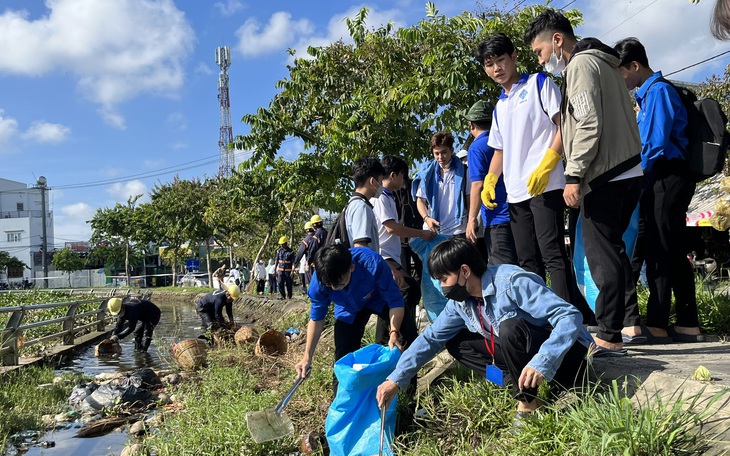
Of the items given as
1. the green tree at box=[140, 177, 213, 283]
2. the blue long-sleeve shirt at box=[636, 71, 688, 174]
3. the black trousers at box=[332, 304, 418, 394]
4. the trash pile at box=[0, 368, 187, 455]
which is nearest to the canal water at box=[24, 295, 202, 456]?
the trash pile at box=[0, 368, 187, 455]

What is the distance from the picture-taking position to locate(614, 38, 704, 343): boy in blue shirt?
3541 millimetres

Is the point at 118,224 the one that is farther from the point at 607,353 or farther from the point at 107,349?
the point at 607,353

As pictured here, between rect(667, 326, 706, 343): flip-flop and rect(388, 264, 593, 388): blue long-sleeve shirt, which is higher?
rect(388, 264, 593, 388): blue long-sleeve shirt

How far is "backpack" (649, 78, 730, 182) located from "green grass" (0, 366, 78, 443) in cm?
514

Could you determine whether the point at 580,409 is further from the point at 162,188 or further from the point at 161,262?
the point at 161,262

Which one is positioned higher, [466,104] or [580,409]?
[466,104]

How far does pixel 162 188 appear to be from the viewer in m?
33.5

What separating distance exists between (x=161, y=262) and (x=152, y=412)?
184ft

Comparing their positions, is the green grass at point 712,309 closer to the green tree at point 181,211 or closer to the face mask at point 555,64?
the face mask at point 555,64

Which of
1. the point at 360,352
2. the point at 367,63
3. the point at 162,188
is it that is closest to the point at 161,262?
the point at 162,188

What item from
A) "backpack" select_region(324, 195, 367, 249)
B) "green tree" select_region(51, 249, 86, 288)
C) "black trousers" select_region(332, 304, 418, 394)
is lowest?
"black trousers" select_region(332, 304, 418, 394)

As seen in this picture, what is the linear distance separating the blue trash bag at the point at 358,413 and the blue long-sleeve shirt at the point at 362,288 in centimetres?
53

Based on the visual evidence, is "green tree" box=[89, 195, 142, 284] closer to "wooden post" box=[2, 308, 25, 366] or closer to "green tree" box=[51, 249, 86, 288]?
"green tree" box=[51, 249, 86, 288]

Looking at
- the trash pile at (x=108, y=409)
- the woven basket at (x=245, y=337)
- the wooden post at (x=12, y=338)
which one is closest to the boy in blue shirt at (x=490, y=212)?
the trash pile at (x=108, y=409)
